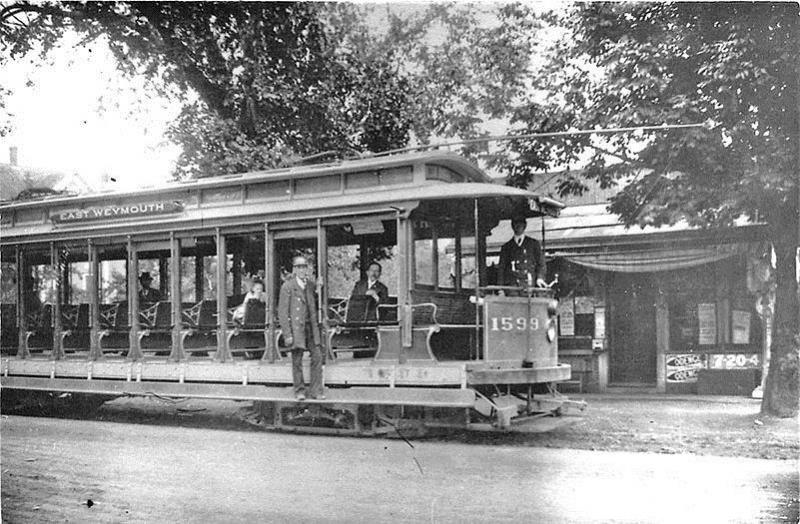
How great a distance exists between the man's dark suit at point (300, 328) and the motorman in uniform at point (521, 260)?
2.31 metres

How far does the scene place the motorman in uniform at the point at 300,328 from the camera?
9.16 meters

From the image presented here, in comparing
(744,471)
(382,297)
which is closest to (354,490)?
(744,471)

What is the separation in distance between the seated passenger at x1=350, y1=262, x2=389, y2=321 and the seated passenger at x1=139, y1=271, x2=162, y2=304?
141 inches

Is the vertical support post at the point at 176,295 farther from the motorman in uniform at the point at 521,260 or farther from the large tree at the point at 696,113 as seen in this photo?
the large tree at the point at 696,113

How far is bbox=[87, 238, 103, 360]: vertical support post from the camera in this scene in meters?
→ 11.1

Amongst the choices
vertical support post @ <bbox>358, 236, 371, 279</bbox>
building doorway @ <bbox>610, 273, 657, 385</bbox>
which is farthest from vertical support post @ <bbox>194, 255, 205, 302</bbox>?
building doorway @ <bbox>610, 273, 657, 385</bbox>

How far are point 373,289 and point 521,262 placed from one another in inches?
72.5

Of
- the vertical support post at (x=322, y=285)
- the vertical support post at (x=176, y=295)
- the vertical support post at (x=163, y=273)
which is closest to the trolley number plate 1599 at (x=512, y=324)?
the vertical support post at (x=322, y=285)

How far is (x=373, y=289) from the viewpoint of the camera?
32.9 feet

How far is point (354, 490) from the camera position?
20.9 ft

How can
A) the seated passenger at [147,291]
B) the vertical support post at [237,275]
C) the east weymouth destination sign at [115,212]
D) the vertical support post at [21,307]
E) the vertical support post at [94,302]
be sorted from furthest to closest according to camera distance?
the seated passenger at [147,291] < the vertical support post at [237,275] < the vertical support post at [21,307] < the vertical support post at [94,302] < the east weymouth destination sign at [115,212]

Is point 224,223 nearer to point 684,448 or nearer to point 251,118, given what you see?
point 251,118

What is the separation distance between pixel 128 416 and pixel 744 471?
27.7 feet

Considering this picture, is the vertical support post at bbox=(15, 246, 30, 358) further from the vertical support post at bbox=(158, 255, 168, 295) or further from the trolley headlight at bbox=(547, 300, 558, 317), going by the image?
the trolley headlight at bbox=(547, 300, 558, 317)
